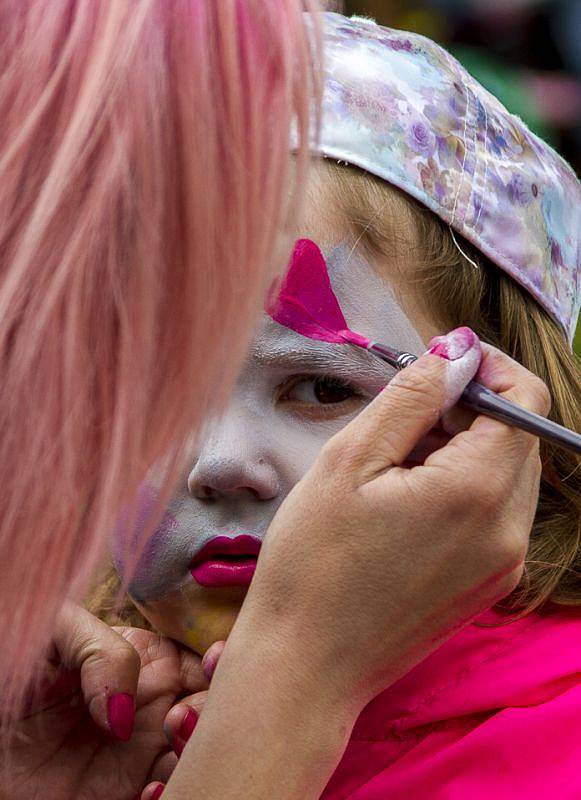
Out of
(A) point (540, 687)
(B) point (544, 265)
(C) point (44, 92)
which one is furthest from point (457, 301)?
(C) point (44, 92)

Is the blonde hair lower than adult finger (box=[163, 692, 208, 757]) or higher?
higher

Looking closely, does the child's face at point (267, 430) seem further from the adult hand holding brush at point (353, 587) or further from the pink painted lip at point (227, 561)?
the adult hand holding brush at point (353, 587)

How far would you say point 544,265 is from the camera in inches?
42.0

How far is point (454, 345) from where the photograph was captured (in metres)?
0.78

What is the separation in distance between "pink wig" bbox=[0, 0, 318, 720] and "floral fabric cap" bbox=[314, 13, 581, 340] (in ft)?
0.94

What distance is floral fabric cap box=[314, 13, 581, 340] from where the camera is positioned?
3.31ft

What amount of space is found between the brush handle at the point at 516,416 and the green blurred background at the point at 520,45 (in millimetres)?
1858

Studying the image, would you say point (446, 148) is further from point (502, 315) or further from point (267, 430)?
point (267, 430)

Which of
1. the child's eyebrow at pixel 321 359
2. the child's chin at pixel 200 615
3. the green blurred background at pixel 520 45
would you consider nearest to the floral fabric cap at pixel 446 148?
the child's eyebrow at pixel 321 359

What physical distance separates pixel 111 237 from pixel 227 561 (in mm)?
391

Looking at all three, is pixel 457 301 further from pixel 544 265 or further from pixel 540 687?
pixel 540 687

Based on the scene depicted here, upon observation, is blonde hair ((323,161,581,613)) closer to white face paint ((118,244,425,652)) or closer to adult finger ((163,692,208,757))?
white face paint ((118,244,425,652))

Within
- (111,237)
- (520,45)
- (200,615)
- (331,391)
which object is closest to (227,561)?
(200,615)

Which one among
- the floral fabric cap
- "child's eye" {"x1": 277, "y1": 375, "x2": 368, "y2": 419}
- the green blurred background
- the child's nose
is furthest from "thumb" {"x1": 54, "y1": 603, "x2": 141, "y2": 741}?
the green blurred background
